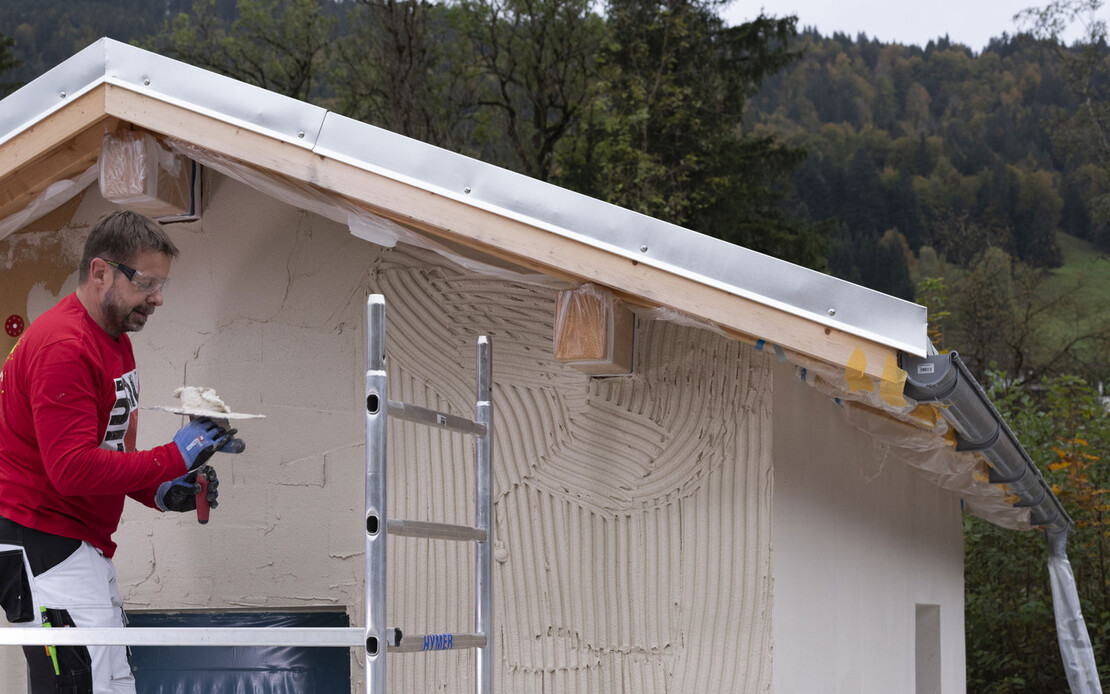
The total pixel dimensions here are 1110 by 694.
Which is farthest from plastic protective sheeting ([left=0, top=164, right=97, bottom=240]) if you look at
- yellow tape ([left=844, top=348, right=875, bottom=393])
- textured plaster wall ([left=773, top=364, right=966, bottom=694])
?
yellow tape ([left=844, top=348, right=875, bottom=393])

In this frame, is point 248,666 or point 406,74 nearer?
point 248,666

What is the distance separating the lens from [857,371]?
304cm

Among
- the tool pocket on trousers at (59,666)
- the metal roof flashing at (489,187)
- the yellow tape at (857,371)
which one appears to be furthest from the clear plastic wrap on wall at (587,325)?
the tool pocket on trousers at (59,666)

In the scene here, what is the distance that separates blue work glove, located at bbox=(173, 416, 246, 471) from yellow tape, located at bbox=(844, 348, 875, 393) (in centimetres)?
172

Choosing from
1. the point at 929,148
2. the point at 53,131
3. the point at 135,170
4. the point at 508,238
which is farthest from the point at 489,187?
the point at 929,148

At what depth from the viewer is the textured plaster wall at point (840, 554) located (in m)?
3.90

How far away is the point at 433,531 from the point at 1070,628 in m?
4.81

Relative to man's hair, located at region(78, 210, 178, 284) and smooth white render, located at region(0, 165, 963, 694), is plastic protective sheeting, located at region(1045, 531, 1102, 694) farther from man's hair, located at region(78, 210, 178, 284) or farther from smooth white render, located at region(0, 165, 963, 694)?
man's hair, located at region(78, 210, 178, 284)

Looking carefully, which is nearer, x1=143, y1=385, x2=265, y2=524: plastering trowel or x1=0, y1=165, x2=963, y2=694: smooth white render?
x1=143, y1=385, x2=265, y2=524: plastering trowel

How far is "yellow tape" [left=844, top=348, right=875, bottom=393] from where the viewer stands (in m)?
3.04

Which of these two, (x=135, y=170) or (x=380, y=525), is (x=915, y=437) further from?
(x=135, y=170)

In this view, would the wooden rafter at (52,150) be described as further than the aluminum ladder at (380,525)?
Yes

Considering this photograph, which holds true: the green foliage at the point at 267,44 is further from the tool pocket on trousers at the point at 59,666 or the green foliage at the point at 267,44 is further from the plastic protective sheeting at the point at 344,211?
the tool pocket on trousers at the point at 59,666

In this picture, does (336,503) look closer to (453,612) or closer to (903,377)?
(453,612)
